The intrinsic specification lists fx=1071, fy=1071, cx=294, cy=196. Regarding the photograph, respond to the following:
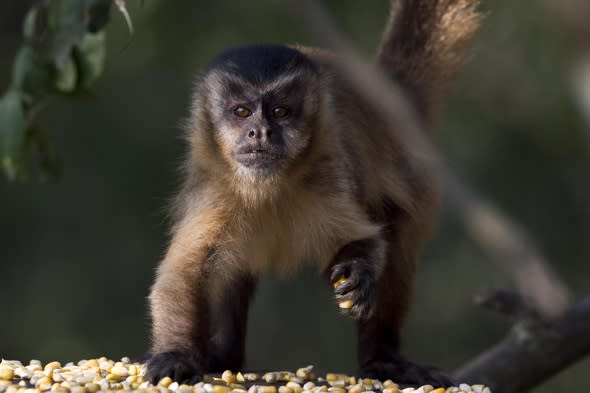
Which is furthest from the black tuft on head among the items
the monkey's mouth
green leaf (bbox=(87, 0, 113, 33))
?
green leaf (bbox=(87, 0, 113, 33))

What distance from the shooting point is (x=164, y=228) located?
12344mm

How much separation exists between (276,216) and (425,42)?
1983mm

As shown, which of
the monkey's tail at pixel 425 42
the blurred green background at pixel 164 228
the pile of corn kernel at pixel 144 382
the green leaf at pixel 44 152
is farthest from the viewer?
the blurred green background at pixel 164 228

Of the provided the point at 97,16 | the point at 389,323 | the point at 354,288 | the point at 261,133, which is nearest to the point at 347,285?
the point at 354,288

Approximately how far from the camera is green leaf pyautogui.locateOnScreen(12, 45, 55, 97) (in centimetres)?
465

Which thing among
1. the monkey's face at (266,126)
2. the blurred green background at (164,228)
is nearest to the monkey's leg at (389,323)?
the monkey's face at (266,126)

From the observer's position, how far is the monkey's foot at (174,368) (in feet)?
16.9

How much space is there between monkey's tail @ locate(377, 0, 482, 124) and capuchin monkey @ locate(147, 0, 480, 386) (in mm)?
689

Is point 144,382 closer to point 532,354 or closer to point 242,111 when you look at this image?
point 242,111

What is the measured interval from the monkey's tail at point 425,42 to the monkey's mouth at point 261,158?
1.79 meters

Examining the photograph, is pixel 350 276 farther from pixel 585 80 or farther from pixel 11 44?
pixel 11 44

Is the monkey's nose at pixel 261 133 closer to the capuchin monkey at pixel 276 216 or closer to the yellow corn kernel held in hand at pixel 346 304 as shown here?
the capuchin monkey at pixel 276 216

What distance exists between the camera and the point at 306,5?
3.34 meters

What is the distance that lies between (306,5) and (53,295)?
1211 cm
